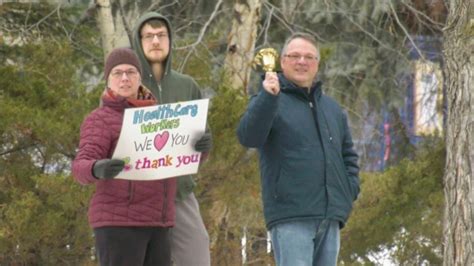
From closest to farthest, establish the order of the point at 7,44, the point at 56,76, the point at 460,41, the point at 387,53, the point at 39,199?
the point at 460,41
the point at 39,199
the point at 56,76
the point at 7,44
the point at 387,53

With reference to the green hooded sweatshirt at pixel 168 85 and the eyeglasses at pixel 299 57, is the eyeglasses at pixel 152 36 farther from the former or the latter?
the eyeglasses at pixel 299 57

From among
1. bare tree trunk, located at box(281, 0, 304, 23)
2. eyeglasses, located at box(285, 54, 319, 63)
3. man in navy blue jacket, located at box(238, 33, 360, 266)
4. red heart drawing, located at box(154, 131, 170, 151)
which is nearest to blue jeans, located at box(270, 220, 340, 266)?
man in navy blue jacket, located at box(238, 33, 360, 266)

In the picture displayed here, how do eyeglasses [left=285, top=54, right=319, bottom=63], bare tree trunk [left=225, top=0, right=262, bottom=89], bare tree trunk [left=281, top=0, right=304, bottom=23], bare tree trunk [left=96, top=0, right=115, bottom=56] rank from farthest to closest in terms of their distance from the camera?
bare tree trunk [left=281, top=0, right=304, bottom=23], bare tree trunk [left=225, top=0, right=262, bottom=89], bare tree trunk [left=96, top=0, right=115, bottom=56], eyeglasses [left=285, top=54, right=319, bottom=63]

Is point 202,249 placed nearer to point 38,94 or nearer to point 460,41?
point 460,41

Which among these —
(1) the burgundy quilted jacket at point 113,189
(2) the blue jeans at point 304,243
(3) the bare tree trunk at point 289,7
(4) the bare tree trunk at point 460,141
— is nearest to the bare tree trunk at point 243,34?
(3) the bare tree trunk at point 289,7

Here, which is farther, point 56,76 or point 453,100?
Result: point 56,76

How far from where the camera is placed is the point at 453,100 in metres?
6.90

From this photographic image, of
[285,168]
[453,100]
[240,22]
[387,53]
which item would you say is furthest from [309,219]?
[387,53]

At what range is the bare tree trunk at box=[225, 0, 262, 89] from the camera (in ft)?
37.2

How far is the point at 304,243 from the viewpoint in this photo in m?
5.70

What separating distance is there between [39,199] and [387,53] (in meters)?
9.16

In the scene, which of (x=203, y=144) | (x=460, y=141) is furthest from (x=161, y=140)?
(x=460, y=141)

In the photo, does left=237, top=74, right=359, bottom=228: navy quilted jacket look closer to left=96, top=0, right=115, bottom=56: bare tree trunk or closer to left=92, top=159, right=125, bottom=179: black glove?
left=92, top=159, right=125, bottom=179: black glove

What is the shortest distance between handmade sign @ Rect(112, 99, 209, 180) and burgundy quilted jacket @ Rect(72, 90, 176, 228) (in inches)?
2.2
